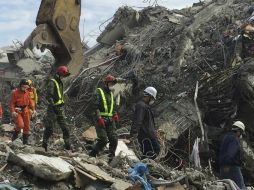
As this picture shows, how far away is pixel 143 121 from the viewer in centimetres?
871

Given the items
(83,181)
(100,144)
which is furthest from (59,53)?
(83,181)

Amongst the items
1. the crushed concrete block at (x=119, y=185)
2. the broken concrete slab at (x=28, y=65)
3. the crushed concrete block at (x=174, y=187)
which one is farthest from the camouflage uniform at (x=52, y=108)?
the broken concrete slab at (x=28, y=65)

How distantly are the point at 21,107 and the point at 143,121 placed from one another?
2339 millimetres

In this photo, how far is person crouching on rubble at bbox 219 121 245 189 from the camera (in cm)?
798

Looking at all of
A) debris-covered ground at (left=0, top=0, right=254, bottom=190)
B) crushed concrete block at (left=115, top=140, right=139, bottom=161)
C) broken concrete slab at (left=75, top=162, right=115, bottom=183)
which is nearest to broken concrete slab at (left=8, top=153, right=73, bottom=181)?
debris-covered ground at (left=0, top=0, right=254, bottom=190)

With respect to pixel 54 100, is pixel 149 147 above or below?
below

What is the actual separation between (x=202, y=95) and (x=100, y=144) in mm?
3939

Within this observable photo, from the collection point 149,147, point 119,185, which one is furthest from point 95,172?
point 149,147

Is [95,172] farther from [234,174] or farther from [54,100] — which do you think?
[234,174]

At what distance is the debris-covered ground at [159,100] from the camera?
22.4ft

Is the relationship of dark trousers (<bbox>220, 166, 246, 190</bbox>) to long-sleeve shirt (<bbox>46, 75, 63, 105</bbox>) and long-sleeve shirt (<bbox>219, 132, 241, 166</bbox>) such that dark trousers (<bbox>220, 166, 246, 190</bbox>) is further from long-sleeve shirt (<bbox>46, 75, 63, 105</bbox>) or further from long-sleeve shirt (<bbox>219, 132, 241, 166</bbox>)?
long-sleeve shirt (<bbox>46, 75, 63, 105</bbox>)

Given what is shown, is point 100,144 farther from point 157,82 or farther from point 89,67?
point 89,67

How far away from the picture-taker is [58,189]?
654cm

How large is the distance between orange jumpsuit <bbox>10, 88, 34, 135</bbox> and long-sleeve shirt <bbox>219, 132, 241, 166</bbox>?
357cm
